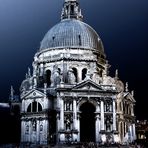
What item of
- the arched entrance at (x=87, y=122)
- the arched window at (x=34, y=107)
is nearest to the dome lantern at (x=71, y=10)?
the arched window at (x=34, y=107)

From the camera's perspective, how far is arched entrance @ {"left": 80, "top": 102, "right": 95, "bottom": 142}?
2463 inches

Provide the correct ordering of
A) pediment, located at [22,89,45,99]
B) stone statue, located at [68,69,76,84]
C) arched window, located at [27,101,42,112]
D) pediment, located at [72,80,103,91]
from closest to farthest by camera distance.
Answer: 1. pediment, located at [72,80,103,91]
2. pediment, located at [22,89,45,99]
3. arched window, located at [27,101,42,112]
4. stone statue, located at [68,69,76,84]

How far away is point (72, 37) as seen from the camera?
2798 inches

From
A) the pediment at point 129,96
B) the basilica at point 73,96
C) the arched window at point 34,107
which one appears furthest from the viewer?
the pediment at point 129,96

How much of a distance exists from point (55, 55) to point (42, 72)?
377 centimetres

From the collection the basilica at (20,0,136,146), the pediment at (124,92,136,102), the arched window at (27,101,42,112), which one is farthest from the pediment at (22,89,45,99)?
the pediment at (124,92,136,102)

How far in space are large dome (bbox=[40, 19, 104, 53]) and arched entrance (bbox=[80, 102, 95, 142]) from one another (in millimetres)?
12153

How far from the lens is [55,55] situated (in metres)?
69.6

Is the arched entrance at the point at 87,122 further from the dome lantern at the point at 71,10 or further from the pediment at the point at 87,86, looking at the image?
the dome lantern at the point at 71,10

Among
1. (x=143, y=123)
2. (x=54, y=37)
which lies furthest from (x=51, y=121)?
(x=143, y=123)

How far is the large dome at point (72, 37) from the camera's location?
7069 centimetres

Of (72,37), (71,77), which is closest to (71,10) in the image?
(72,37)

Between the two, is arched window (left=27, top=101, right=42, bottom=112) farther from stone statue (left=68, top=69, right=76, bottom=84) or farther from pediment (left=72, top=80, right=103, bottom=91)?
pediment (left=72, top=80, right=103, bottom=91)

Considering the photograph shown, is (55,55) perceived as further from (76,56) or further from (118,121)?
(118,121)
